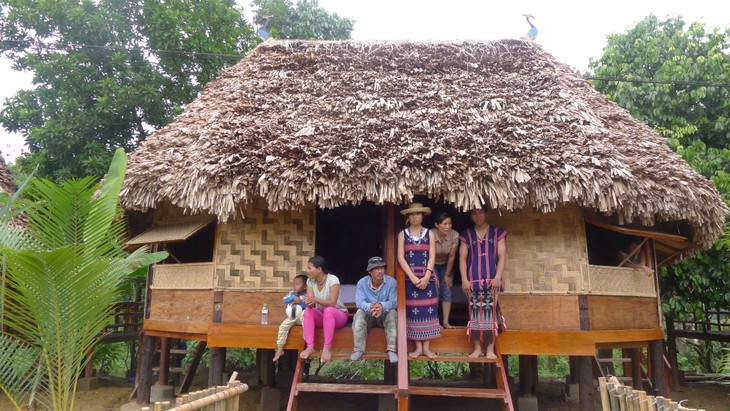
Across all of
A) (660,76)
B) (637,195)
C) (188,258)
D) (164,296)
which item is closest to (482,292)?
(637,195)

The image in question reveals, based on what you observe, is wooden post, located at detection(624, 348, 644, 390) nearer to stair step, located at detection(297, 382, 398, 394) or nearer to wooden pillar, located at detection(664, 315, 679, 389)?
wooden pillar, located at detection(664, 315, 679, 389)

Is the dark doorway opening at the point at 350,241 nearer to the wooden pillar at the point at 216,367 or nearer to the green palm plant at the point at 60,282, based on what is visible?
the wooden pillar at the point at 216,367

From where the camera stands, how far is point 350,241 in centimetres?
835

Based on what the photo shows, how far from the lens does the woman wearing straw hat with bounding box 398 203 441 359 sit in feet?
15.4

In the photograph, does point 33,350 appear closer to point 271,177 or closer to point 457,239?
point 271,177

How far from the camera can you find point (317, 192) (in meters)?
4.89

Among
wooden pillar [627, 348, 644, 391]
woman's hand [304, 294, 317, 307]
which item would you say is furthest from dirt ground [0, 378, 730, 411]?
woman's hand [304, 294, 317, 307]

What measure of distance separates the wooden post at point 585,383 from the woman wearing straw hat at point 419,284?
71.9 inches

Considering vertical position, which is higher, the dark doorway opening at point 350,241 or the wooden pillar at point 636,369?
the dark doorway opening at point 350,241

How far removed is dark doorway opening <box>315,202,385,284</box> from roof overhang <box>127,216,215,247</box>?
2.46 meters

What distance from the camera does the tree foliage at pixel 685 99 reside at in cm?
837

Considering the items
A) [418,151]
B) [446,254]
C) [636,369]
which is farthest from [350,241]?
[636,369]

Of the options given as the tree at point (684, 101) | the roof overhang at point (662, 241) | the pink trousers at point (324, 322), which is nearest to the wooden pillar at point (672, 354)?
the tree at point (684, 101)

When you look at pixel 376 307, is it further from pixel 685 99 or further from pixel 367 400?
pixel 685 99
